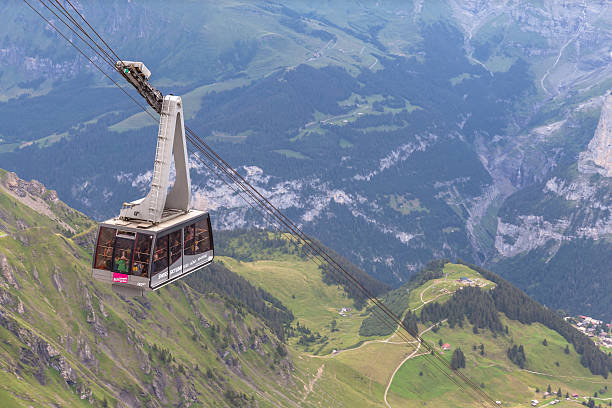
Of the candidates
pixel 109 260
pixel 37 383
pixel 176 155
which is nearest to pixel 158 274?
pixel 109 260

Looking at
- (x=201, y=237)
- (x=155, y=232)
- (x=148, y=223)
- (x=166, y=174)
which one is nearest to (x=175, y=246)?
(x=148, y=223)

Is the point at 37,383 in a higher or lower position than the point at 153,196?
lower

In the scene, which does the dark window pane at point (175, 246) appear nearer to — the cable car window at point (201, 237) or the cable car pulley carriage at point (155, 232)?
the cable car pulley carriage at point (155, 232)

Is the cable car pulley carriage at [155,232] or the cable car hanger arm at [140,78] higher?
the cable car hanger arm at [140,78]

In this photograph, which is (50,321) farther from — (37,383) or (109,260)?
(109,260)

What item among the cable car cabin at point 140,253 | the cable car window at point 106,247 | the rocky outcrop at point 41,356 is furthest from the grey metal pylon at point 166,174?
the rocky outcrop at point 41,356
